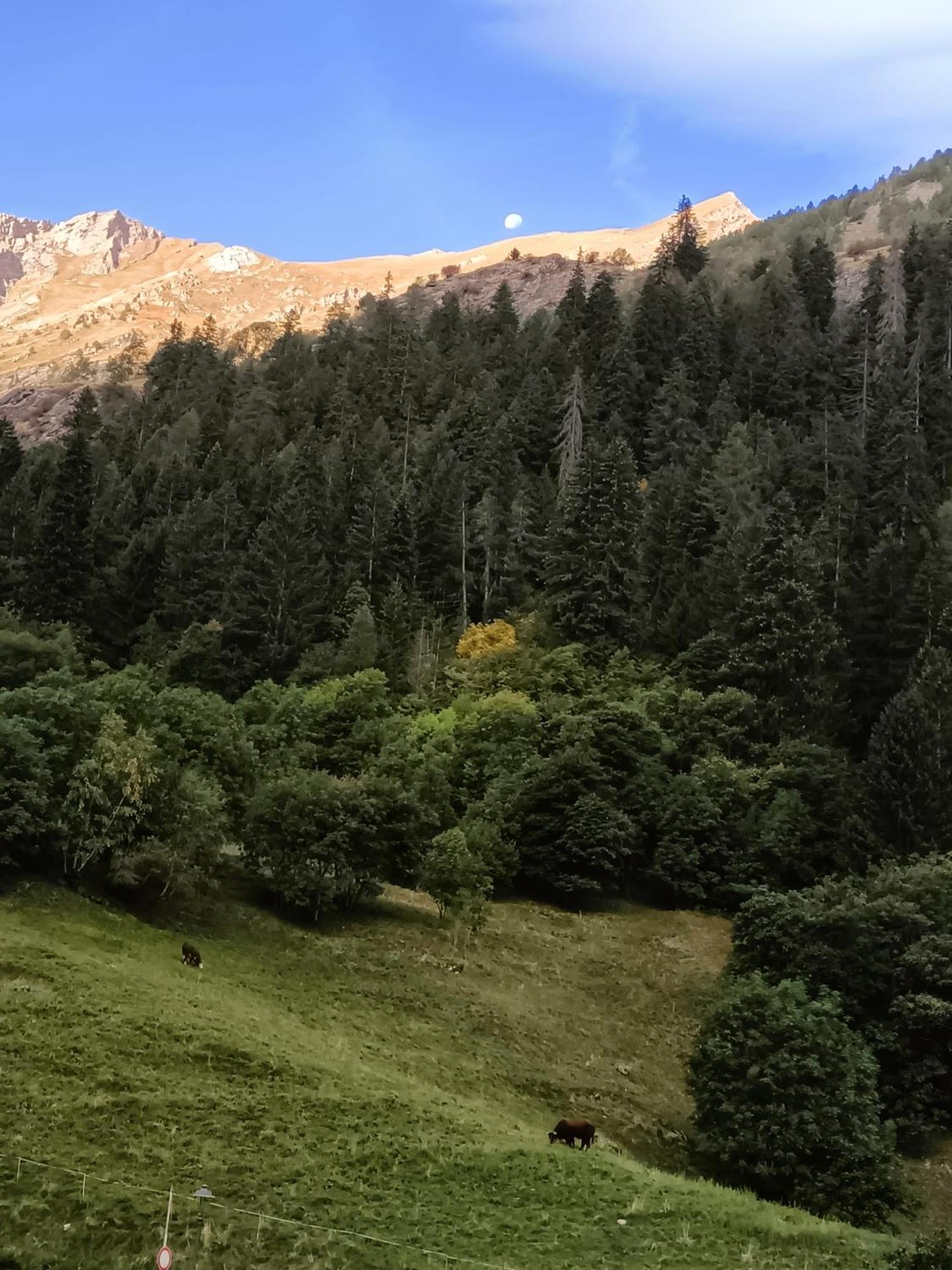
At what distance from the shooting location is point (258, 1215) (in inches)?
702

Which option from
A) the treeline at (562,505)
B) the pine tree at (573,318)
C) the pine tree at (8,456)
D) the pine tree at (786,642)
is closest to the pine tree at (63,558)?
the treeline at (562,505)

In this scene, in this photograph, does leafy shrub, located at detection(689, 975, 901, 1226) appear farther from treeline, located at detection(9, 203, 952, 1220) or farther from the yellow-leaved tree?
the yellow-leaved tree

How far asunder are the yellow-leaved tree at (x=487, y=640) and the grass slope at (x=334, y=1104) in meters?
29.4

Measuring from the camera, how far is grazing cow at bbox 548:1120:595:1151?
24344 mm

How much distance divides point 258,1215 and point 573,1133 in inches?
360

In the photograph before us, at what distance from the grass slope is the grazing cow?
1.26ft

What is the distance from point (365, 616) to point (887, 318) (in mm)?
68179

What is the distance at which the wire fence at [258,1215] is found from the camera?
1706 cm

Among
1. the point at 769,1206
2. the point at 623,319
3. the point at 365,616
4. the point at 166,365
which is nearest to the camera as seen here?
the point at 769,1206

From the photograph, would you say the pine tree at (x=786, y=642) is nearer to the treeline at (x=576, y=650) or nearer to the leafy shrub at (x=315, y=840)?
the treeline at (x=576, y=650)

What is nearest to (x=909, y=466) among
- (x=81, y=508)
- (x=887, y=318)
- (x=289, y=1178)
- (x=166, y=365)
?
(x=887, y=318)

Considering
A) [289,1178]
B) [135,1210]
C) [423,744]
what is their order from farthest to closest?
[423,744]
[289,1178]
[135,1210]

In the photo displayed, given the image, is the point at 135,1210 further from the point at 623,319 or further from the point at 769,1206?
the point at 623,319

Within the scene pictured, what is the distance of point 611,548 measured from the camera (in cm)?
7131
